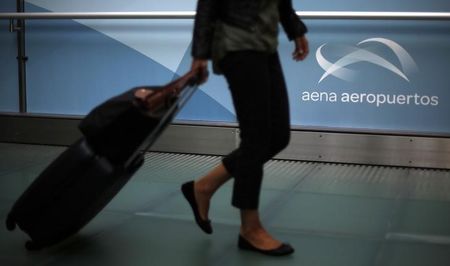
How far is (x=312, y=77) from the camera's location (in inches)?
182

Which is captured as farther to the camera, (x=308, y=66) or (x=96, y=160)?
(x=308, y=66)

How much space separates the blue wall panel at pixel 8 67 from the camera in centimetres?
531

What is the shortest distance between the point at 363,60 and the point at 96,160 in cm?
267

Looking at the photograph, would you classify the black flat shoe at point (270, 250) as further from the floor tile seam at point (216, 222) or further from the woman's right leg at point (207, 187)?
the woman's right leg at point (207, 187)

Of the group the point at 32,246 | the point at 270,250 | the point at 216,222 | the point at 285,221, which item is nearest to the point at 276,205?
the point at 285,221

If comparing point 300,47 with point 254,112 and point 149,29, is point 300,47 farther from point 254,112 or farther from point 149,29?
point 149,29

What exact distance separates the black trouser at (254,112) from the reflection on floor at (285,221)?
34cm

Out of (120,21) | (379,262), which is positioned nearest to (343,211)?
(379,262)

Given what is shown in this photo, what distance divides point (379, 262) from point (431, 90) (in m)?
2.27

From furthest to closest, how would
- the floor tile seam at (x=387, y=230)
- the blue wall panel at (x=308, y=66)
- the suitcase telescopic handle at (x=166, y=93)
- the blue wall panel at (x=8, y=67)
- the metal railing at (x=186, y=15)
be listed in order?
the blue wall panel at (x=8, y=67), the blue wall panel at (x=308, y=66), the metal railing at (x=186, y=15), the floor tile seam at (x=387, y=230), the suitcase telescopic handle at (x=166, y=93)

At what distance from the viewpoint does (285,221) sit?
3.03 m

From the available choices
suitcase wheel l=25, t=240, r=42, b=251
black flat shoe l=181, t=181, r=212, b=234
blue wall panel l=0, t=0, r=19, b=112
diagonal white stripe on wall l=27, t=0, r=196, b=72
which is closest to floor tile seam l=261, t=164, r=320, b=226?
black flat shoe l=181, t=181, r=212, b=234

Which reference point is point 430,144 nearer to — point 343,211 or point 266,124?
point 343,211

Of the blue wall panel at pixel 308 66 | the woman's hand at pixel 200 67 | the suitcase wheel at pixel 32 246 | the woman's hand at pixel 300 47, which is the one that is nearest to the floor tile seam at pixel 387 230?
the woman's hand at pixel 300 47
